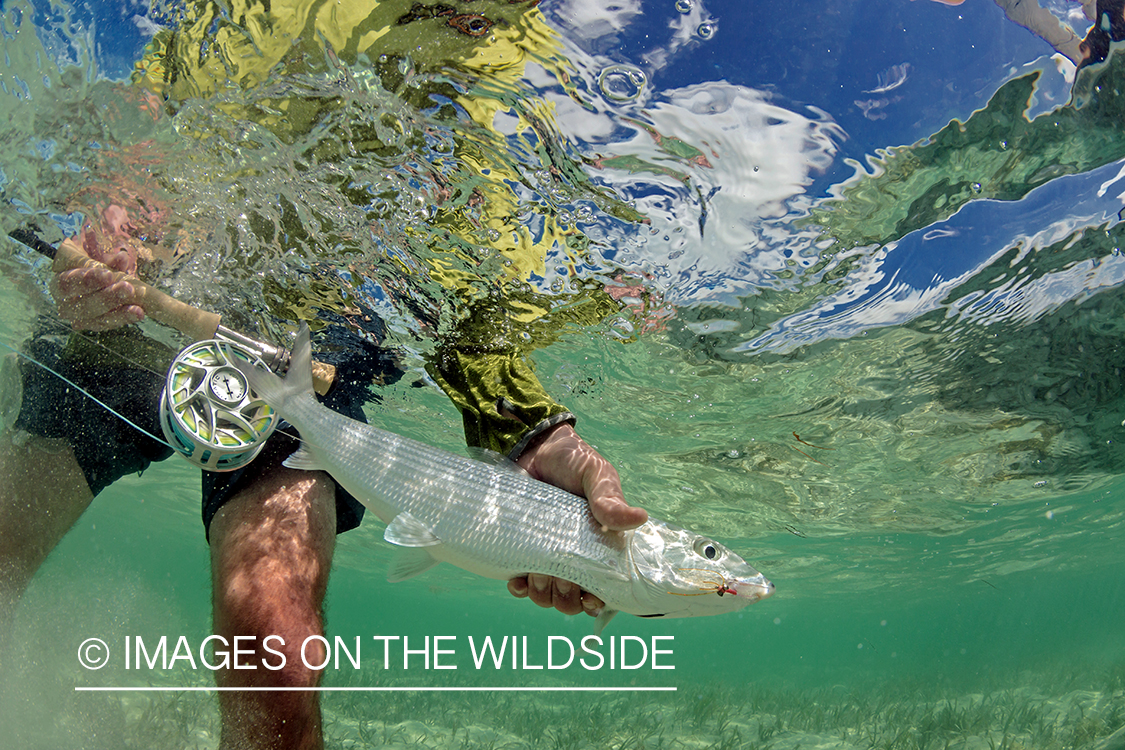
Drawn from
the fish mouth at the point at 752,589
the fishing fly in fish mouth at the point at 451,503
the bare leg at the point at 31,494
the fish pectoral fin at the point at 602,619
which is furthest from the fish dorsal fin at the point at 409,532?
the bare leg at the point at 31,494

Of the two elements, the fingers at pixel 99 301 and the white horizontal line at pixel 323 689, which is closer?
the white horizontal line at pixel 323 689

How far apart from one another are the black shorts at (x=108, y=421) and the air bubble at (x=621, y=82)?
3.49 meters

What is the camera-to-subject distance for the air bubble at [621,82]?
466 cm

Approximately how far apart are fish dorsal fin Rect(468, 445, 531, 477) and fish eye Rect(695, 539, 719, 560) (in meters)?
1.04

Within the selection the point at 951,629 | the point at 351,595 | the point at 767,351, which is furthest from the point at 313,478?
A: the point at 951,629

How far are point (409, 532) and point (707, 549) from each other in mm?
1584

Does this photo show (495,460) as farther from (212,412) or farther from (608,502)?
(212,412)

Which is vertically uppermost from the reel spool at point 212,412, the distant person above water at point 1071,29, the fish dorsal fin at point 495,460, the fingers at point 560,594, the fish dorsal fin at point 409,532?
the distant person above water at point 1071,29

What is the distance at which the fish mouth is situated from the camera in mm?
2727

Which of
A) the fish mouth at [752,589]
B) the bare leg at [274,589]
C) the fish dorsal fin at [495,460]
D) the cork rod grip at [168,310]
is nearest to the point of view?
the bare leg at [274,589]

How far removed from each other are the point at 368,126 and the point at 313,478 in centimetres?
324

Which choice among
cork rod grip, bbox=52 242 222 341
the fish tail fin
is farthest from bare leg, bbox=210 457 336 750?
cork rod grip, bbox=52 242 222 341

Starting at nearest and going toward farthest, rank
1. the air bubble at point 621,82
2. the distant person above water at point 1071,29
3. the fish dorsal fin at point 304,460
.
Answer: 1. the fish dorsal fin at point 304,460
2. the distant person above water at point 1071,29
3. the air bubble at point 621,82

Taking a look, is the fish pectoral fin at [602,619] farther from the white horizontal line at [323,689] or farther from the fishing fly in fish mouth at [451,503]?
the white horizontal line at [323,689]
